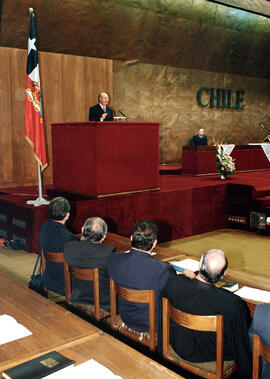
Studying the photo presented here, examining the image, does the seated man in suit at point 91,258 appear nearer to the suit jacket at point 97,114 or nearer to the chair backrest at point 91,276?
the chair backrest at point 91,276

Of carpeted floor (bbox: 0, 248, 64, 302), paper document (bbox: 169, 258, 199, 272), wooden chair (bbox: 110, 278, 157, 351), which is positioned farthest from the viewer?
carpeted floor (bbox: 0, 248, 64, 302)

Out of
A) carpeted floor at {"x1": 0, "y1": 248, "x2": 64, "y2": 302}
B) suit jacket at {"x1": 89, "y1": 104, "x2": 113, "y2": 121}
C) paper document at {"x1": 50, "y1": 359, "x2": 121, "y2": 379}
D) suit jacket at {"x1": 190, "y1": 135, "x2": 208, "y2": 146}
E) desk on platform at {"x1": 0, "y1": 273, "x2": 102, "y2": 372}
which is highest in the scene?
suit jacket at {"x1": 89, "y1": 104, "x2": 113, "y2": 121}

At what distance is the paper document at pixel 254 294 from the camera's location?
8.81ft

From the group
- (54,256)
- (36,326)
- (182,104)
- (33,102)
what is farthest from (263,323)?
(182,104)

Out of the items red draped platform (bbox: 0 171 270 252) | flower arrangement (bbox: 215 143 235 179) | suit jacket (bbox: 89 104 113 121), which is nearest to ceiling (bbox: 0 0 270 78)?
suit jacket (bbox: 89 104 113 121)

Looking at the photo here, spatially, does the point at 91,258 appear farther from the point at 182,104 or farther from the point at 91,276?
the point at 182,104

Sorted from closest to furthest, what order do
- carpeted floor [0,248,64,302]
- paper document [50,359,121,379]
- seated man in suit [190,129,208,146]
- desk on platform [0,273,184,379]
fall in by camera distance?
paper document [50,359,121,379] → desk on platform [0,273,184,379] → carpeted floor [0,248,64,302] → seated man in suit [190,129,208,146]

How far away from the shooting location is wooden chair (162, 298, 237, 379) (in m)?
2.26

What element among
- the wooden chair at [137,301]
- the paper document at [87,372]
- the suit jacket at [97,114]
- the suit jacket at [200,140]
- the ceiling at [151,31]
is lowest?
the wooden chair at [137,301]

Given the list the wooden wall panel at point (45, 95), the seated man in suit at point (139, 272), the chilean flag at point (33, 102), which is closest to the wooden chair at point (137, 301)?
the seated man in suit at point (139, 272)

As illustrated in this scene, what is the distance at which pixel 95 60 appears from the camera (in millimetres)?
9547

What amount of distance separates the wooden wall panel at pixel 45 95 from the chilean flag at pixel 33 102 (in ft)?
8.74

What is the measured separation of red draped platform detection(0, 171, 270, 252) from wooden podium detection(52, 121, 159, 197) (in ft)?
0.65

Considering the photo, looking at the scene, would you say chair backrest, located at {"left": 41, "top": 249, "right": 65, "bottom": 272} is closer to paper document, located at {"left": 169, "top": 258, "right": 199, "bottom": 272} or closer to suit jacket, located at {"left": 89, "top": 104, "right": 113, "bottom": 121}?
paper document, located at {"left": 169, "top": 258, "right": 199, "bottom": 272}
